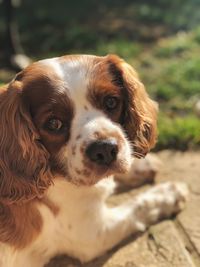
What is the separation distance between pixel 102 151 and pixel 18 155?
0.56 metres

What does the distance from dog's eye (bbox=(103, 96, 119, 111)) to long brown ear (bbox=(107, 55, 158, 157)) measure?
0.15 m

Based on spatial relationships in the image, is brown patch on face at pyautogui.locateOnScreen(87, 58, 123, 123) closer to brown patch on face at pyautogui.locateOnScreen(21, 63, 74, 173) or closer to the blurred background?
brown patch on face at pyautogui.locateOnScreen(21, 63, 74, 173)

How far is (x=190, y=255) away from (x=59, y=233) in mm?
993

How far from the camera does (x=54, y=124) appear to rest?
12.3 ft

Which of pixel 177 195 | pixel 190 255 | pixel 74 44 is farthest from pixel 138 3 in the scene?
pixel 190 255

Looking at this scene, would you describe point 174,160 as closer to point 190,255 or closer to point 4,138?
point 190,255

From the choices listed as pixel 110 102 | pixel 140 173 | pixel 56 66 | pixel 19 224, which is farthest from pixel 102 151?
pixel 140 173

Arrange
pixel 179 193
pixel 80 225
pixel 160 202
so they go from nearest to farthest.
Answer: pixel 80 225 → pixel 160 202 → pixel 179 193

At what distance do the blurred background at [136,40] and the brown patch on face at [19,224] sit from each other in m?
2.23

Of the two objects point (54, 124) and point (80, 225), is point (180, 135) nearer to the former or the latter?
point (80, 225)

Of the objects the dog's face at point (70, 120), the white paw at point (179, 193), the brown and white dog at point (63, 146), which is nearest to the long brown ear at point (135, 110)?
the brown and white dog at point (63, 146)

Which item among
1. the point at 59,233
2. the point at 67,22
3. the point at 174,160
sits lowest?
the point at 67,22

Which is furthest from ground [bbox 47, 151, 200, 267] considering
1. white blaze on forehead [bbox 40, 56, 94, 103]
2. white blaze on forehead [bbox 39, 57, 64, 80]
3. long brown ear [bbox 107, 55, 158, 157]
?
white blaze on forehead [bbox 39, 57, 64, 80]

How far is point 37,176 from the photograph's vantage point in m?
3.80
